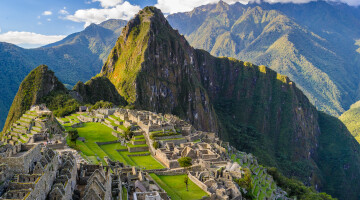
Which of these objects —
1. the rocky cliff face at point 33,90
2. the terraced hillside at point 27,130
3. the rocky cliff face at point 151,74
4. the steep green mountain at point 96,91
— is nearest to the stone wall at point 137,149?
the terraced hillside at point 27,130

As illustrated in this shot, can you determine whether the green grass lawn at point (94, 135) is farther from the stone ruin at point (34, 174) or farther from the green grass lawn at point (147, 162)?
the stone ruin at point (34, 174)

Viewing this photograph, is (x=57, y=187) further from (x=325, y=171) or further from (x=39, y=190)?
(x=325, y=171)

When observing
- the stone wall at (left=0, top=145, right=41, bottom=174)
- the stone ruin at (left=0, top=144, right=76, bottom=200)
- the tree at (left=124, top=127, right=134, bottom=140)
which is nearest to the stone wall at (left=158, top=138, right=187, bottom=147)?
the tree at (left=124, top=127, right=134, bottom=140)

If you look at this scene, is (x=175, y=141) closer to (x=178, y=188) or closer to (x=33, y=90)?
(x=178, y=188)

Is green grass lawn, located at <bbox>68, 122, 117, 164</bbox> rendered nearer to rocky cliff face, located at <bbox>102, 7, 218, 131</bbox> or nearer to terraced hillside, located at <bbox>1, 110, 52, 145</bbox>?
terraced hillside, located at <bbox>1, 110, 52, 145</bbox>

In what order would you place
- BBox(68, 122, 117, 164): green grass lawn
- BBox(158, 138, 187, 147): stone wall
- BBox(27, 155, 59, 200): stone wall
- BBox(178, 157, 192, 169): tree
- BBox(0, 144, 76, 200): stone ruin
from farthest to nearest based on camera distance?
BBox(158, 138, 187, 147): stone wall → BBox(68, 122, 117, 164): green grass lawn → BBox(178, 157, 192, 169): tree → BBox(27, 155, 59, 200): stone wall → BBox(0, 144, 76, 200): stone ruin

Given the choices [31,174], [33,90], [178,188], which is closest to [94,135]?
[178,188]

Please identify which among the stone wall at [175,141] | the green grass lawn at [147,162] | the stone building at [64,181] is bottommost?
the green grass lawn at [147,162]

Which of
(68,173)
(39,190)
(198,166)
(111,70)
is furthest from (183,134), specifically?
(111,70)
